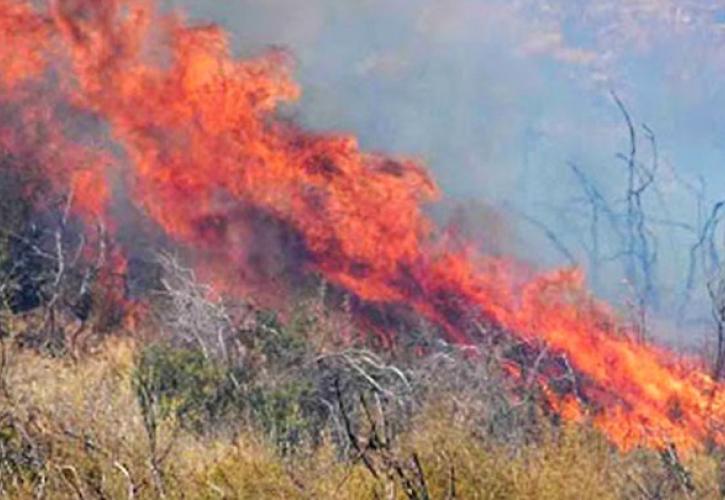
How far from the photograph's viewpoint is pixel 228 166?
21156 millimetres

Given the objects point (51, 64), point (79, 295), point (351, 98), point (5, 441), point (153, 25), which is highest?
point (351, 98)

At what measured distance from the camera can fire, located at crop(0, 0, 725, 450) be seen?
1983 cm

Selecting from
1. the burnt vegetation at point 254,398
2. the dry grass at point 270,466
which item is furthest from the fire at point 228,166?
the dry grass at point 270,466

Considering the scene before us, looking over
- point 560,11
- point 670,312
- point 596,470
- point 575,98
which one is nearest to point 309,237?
point 596,470

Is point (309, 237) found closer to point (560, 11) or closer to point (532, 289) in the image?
point (532, 289)

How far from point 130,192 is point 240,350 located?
19.1 ft

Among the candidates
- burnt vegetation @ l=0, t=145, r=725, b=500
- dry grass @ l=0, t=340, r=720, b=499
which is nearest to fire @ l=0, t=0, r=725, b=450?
burnt vegetation @ l=0, t=145, r=725, b=500

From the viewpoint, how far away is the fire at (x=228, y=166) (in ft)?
65.1

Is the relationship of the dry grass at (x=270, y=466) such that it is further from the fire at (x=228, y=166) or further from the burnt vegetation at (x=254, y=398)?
the fire at (x=228, y=166)

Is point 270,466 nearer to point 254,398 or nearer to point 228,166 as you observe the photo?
point 254,398

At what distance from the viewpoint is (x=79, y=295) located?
2008 cm

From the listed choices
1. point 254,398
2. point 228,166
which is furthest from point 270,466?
point 228,166

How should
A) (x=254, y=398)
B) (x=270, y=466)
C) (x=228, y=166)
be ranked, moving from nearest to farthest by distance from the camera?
(x=270, y=466) < (x=254, y=398) < (x=228, y=166)

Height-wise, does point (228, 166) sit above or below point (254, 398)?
above
